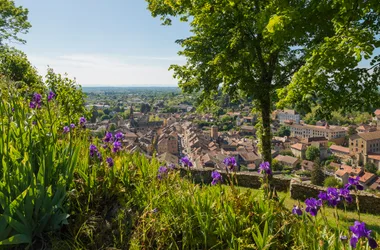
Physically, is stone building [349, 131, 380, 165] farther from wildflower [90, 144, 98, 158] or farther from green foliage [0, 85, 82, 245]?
green foliage [0, 85, 82, 245]

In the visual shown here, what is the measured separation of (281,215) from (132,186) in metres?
1.58

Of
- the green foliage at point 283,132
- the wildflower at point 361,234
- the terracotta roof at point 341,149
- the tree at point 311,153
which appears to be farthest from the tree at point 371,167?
the wildflower at point 361,234

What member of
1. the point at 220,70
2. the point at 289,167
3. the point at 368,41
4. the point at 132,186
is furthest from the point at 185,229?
the point at 289,167

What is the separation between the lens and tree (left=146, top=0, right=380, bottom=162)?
14.1ft

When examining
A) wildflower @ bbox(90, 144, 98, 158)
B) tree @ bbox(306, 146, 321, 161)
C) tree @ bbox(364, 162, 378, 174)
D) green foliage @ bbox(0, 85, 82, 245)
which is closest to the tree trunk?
wildflower @ bbox(90, 144, 98, 158)

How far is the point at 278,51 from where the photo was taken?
805 cm

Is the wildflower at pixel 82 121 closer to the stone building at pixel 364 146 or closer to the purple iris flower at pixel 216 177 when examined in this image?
the purple iris flower at pixel 216 177

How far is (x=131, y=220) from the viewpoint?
96.5 inches

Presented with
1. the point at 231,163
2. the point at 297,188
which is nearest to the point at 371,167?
the point at 297,188

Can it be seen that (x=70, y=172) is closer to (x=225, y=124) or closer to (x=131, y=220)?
(x=131, y=220)

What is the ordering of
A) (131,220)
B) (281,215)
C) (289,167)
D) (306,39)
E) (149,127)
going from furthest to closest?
(149,127), (289,167), (306,39), (131,220), (281,215)

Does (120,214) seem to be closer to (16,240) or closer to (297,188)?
(16,240)

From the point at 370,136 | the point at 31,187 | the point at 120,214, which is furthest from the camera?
the point at 370,136

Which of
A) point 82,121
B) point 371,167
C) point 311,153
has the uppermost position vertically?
point 82,121
